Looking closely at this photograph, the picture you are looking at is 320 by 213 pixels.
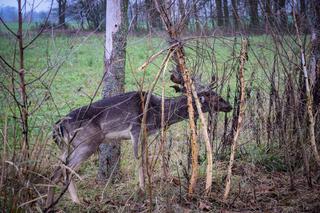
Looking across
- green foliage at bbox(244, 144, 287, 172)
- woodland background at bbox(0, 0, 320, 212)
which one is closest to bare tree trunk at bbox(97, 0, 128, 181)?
woodland background at bbox(0, 0, 320, 212)

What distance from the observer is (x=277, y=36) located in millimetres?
6133

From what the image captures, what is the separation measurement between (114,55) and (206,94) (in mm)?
1534

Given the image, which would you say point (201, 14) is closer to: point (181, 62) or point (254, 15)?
point (181, 62)

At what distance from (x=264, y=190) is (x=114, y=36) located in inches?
125

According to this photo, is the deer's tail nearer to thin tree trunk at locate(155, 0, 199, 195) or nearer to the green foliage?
thin tree trunk at locate(155, 0, 199, 195)

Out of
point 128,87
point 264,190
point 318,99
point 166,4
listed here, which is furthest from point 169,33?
point 128,87

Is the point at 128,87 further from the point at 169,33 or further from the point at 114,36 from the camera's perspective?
the point at 169,33

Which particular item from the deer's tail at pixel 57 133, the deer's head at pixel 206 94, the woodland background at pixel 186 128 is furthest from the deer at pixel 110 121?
the deer's tail at pixel 57 133

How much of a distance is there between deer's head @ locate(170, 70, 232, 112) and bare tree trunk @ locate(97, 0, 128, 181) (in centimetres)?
103

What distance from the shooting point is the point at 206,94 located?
6758 mm

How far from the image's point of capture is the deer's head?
5.56 meters

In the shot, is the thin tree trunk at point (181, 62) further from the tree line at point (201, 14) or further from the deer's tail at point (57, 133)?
the deer's tail at point (57, 133)

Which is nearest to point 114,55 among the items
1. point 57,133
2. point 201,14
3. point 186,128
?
point 201,14

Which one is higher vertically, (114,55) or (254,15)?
(254,15)
